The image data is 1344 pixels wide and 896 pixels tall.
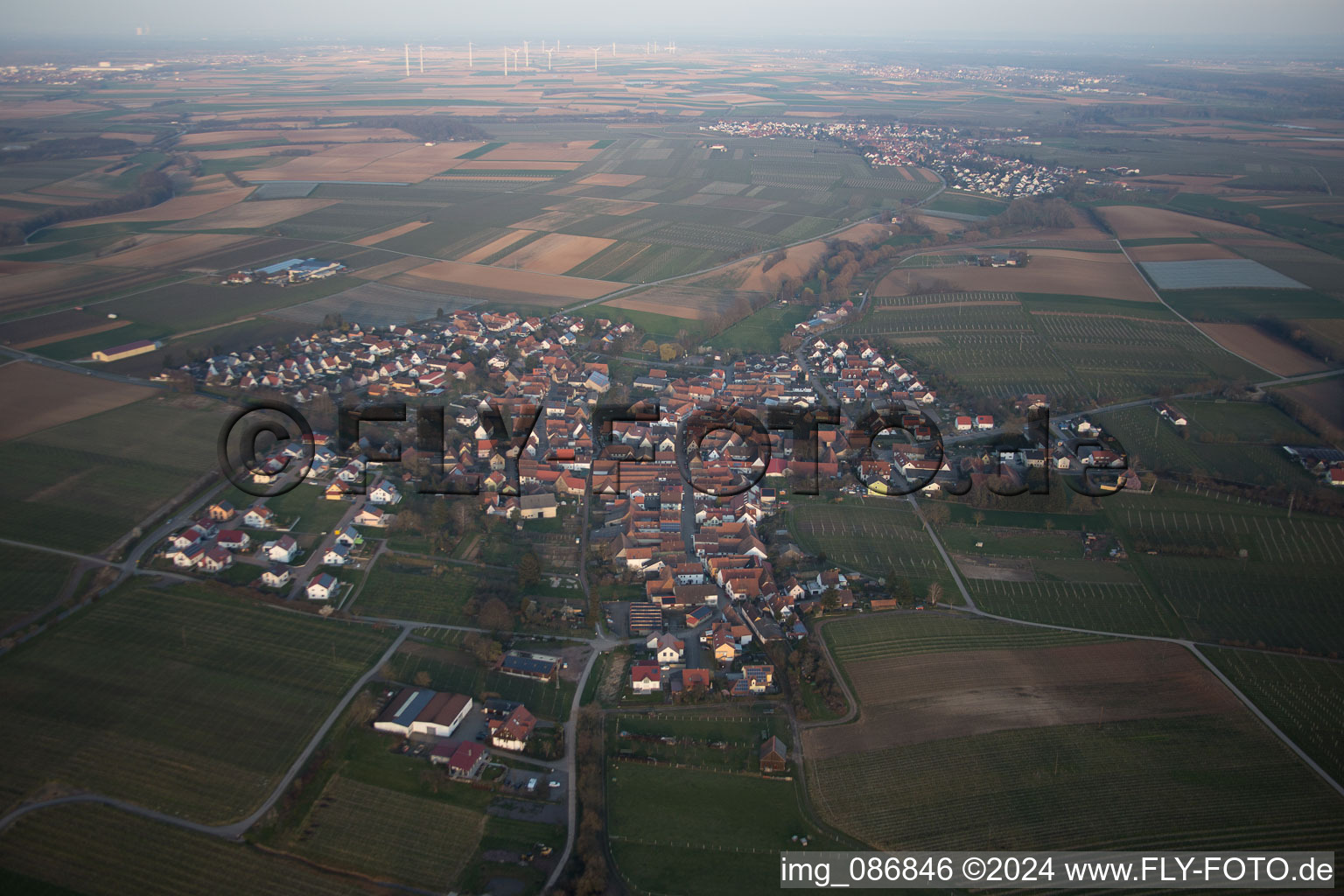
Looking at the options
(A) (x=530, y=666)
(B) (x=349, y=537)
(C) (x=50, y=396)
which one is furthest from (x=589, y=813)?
(C) (x=50, y=396)

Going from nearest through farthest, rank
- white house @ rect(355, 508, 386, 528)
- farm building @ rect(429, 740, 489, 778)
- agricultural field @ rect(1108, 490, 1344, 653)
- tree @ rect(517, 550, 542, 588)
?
farm building @ rect(429, 740, 489, 778), agricultural field @ rect(1108, 490, 1344, 653), tree @ rect(517, 550, 542, 588), white house @ rect(355, 508, 386, 528)

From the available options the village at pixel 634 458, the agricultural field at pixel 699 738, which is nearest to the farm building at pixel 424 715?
the agricultural field at pixel 699 738

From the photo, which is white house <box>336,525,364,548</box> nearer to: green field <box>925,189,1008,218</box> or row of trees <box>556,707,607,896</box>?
row of trees <box>556,707,607,896</box>

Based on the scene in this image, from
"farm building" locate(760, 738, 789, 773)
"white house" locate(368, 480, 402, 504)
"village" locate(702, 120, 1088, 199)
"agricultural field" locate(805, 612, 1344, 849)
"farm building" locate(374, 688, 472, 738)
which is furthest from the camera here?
"village" locate(702, 120, 1088, 199)

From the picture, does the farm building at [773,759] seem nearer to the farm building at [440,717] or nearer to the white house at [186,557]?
the farm building at [440,717]

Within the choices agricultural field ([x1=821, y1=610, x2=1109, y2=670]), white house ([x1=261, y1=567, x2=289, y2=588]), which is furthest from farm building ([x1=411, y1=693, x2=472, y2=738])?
agricultural field ([x1=821, y1=610, x2=1109, y2=670])
